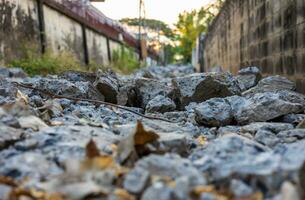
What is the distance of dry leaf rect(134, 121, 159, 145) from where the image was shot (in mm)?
1841

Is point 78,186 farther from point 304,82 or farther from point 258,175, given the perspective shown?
point 304,82

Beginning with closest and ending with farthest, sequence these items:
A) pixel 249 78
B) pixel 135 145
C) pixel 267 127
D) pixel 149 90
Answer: pixel 135 145, pixel 267 127, pixel 149 90, pixel 249 78

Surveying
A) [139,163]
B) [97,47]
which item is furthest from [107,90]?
[97,47]

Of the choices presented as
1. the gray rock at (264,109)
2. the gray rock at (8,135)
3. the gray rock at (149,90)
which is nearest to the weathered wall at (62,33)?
the gray rock at (149,90)

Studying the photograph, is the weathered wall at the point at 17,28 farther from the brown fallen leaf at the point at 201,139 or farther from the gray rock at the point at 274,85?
the brown fallen leaf at the point at 201,139

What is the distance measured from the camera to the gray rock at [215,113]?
3420 mm

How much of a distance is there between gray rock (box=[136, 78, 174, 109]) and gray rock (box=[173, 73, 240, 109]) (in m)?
0.22

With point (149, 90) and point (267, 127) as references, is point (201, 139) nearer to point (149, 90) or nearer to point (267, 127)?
point (267, 127)

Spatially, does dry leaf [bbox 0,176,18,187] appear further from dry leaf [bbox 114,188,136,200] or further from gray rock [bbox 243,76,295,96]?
gray rock [bbox 243,76,295,96]

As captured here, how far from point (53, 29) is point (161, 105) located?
27.5 feet

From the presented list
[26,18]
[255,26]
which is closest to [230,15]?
[255,26]

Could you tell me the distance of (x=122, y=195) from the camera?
1.45 metres

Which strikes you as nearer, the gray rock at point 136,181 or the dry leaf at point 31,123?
the gray rock at point 136,181

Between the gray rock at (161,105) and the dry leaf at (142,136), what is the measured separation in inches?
89.1
